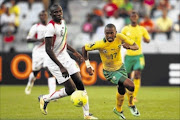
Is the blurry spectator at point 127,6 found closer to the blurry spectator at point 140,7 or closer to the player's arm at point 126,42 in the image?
the blurry spectator at point 140,7

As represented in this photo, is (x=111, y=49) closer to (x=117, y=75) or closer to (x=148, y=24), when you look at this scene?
(x=117, y=75)

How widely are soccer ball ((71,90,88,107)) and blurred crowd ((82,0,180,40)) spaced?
1279 cm

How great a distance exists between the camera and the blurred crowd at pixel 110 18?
76.1 ft

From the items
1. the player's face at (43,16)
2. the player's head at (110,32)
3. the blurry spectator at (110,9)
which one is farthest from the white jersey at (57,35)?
the blurry spectator at (110,9)

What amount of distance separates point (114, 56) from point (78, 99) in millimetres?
1439

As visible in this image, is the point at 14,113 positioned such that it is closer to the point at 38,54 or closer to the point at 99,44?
the point at 99,44

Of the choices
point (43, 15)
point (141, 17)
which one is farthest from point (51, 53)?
point (141, 17)

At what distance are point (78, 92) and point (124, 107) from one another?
335 centimetres

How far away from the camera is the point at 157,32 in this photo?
76.2 ft

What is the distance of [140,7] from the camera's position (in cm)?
2472

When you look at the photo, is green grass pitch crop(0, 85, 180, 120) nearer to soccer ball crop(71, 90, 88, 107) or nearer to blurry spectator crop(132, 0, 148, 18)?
soccer ball crop(71, 90, 88, 107)

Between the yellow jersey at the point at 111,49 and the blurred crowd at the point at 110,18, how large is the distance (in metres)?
11.8

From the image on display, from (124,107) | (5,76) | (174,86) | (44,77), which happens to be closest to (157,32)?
(174,86)

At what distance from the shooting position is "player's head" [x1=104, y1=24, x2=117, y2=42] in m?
10.6
